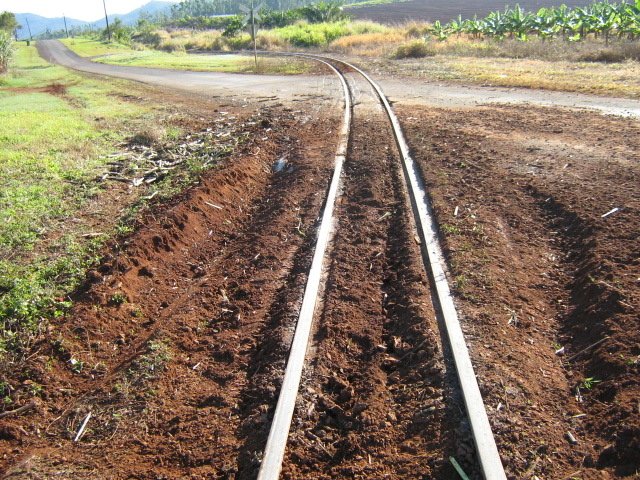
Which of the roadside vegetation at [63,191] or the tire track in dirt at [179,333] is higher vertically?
the roadside vegetation at [63,191]

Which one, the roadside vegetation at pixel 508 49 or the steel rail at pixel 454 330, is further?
the roadside vegetation at pixel 508 49

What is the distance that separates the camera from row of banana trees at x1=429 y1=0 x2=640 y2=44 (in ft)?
82.7

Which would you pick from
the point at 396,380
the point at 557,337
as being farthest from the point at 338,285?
the point at 557,337

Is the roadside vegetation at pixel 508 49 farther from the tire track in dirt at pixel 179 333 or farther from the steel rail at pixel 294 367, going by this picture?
the tire track in dirt at pixel 179 333

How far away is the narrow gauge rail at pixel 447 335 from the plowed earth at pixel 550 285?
12cm

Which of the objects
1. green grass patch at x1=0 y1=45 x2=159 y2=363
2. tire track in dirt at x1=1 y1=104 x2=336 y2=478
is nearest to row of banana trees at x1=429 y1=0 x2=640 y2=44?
green grass patch at x1=0 y1=45 x2=159 y2=363

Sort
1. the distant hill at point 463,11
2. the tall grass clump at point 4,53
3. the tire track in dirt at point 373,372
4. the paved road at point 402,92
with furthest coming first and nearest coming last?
1. the distant hill at point 463,11
2. the tall grass clump at point 4,53
3. the paved road at point 402,92
4. the tire track in dirt at point 373,372

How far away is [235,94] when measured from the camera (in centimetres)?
1816

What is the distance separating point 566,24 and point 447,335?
101ft

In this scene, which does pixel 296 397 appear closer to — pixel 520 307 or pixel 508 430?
pixel 508 430

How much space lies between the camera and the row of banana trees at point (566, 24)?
25209mm

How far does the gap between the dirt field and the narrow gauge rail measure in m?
0.09

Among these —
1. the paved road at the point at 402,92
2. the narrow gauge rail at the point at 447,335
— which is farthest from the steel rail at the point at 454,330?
the paved road at the point at 402,92

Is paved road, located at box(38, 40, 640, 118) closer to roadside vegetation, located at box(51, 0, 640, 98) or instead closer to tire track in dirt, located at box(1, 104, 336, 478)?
roadside vegetation, located at box(51, 0, 640, 98)
